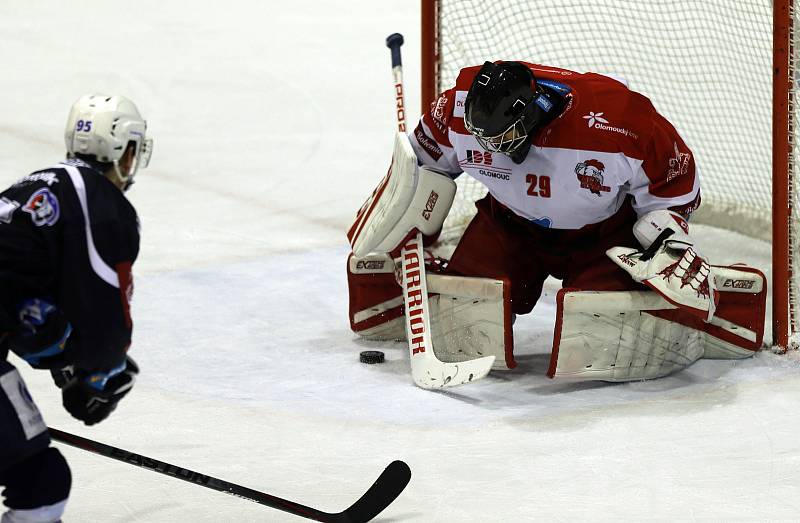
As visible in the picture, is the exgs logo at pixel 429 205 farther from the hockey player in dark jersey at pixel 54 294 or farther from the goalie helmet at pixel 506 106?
the hockey player in dark jersey at pixel 54 294

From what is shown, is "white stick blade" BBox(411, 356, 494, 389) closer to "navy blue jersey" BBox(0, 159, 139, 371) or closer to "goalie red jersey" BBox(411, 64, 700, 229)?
"goalie red jersey" BBox(411, 64, 700, 229)

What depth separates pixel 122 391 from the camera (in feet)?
7.04

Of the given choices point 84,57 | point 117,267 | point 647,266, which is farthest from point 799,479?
point 84,57

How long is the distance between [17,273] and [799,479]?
1693 mm

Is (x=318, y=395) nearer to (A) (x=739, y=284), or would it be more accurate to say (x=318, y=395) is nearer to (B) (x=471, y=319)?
(B) (x=471, y=319)

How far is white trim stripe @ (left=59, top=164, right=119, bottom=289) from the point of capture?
6.52ft

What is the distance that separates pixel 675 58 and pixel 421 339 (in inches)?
71.2

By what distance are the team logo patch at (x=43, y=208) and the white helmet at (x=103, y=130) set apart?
0.53 feet

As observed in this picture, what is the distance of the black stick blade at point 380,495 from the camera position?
8.33 ft

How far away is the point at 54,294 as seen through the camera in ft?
6.76

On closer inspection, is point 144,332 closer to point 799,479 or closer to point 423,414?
point 423,414

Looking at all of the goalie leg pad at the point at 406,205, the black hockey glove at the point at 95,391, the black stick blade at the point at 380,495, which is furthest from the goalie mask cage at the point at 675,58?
the black hockey glove at the point at 95,391

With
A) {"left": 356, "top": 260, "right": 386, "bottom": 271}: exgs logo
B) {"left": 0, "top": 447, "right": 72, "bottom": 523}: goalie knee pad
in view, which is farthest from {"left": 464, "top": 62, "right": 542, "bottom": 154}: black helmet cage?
{"left": 0, "top": 447, "right": 72, "bottom": 523}: goalie knee pad

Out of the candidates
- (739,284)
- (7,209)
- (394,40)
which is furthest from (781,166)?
(7,209)
